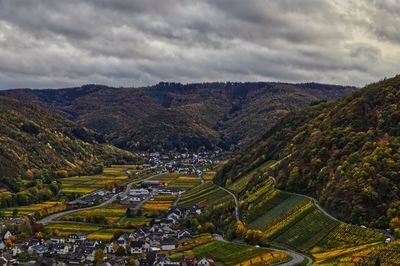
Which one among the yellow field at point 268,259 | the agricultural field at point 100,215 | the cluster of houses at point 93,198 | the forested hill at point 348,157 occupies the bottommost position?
the cluster of houses at point 93,198

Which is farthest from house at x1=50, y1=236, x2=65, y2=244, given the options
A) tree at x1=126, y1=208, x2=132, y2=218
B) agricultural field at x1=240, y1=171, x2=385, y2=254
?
agricultural field at x1=240, y1=171, x2=385, y2=254

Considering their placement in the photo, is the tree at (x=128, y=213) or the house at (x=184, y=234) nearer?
the house at (x=184, y=234)

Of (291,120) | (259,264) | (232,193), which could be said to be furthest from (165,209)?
(259,264)

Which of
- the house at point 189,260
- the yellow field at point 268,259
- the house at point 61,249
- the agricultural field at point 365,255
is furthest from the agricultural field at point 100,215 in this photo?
the agricultural field at point 365,255

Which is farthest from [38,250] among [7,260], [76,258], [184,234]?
[184,234]

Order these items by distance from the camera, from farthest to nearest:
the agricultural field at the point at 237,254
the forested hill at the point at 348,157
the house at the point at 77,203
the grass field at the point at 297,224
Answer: the house at the point at 77,203 → the forested hill at the point at 348,157 → the agricultural field at the point at 237,254 → the grass field at the point at 297,224

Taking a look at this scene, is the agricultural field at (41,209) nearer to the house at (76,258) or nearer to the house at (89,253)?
the house at (89,253)

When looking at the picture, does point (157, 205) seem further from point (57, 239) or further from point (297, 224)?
point (297, 224)
